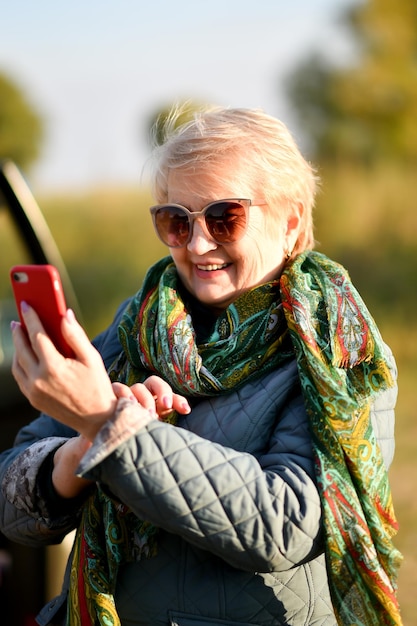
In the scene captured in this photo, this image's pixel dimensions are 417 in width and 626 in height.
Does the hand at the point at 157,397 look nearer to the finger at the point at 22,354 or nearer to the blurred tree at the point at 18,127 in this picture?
the finger at the point at 22,354

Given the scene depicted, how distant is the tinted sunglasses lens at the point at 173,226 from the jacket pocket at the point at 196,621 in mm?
843

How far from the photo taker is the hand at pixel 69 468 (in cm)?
184

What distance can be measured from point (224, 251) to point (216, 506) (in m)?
0.65

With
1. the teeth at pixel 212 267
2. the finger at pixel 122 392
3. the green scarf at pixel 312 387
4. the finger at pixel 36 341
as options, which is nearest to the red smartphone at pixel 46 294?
the finger at pixel 36 341

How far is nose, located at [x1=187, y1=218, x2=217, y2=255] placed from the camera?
202 cm

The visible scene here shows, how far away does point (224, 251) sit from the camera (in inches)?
81.3

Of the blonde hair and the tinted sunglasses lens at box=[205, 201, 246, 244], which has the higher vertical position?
the blonde hair

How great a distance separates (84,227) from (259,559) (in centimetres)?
1213

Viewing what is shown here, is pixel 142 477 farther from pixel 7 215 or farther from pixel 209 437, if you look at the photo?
pixel 7 215

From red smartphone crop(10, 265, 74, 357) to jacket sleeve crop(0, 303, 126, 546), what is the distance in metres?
0.43

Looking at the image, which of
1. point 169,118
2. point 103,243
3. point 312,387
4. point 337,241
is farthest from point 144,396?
point 103,243

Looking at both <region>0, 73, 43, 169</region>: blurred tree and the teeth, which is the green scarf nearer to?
the teeth

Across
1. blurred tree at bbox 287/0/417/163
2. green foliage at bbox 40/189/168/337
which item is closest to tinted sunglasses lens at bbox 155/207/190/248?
green foliage at bbox 40/189/168/337

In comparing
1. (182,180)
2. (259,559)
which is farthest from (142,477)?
(182,180)
